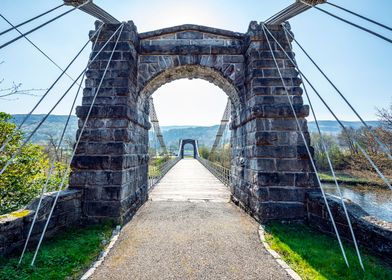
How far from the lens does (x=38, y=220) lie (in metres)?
2.68

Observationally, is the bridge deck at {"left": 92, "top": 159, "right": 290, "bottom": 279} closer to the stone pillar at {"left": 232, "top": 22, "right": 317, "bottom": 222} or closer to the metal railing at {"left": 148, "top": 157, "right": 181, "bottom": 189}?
the stone pillar at {"left": 232, "top": 22, "right": 317, "bottom": 222}

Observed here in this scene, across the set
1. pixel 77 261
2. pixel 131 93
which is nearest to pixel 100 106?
pixel 131 93

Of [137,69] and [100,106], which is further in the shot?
[137,69]

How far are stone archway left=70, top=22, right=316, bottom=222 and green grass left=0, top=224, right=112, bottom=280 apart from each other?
0.55 m

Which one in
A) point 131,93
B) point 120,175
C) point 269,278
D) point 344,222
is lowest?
point 269,278

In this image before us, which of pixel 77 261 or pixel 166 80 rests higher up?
pixel 166 80

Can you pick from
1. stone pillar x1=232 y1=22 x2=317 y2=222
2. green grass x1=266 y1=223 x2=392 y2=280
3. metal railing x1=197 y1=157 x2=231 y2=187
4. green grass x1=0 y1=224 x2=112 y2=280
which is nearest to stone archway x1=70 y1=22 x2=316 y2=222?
stone pillar x1=232 y1=22 x2=317 y2=222

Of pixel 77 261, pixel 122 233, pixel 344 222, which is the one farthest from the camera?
pixel 122 233

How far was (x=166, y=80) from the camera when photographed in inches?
187

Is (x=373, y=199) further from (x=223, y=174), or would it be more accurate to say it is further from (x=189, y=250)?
(x=189, y=250)

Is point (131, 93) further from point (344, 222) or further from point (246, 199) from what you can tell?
point (344, 222)

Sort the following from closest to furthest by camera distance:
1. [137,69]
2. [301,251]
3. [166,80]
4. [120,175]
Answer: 1. [301,251]
2. [120,175]
3. [137,69]
4. [166,80]

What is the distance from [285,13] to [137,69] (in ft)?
9.31

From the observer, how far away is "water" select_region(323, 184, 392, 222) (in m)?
9.52
